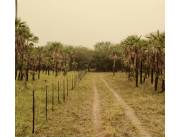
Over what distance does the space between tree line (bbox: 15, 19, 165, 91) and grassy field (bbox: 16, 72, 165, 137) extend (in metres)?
0.09

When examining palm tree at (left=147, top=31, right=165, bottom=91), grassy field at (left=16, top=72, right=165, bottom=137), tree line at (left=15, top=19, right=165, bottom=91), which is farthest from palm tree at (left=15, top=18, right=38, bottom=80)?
palm tree at (left=147, top=31, right=165, bottom=91)

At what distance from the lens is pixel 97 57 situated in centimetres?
479

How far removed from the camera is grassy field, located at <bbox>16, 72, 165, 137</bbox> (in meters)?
4.43

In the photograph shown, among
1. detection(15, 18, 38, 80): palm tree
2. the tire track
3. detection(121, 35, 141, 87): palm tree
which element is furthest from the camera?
detection(121, 35, 141, 87): palm tree

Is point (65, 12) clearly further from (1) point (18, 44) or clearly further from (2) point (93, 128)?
(2) point (93, 128)

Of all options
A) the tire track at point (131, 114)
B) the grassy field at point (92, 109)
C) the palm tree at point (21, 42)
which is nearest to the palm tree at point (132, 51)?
the grassy field at point (92, 109)

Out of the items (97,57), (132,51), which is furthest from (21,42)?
(132,51)

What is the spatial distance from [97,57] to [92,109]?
0.57 m

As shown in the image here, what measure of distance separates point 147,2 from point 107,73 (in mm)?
841

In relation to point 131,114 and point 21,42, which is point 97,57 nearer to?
point 131,114

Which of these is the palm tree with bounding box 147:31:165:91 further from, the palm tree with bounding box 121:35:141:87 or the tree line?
the palm tree with bounding box 121:35:141:87

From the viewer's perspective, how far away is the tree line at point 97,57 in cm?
453

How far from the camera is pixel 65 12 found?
4.71m
